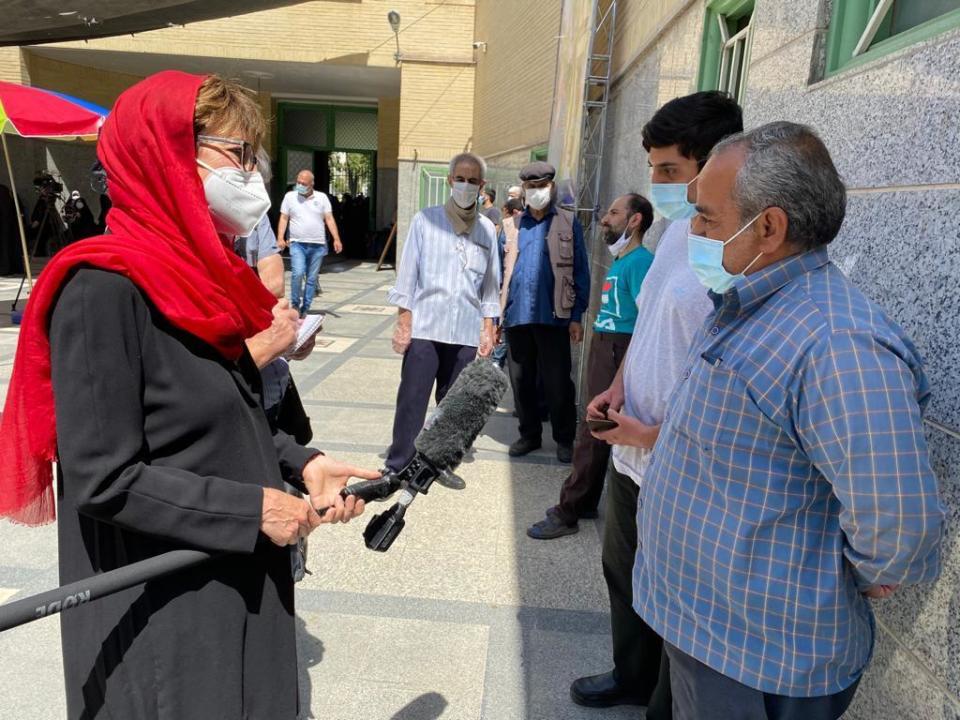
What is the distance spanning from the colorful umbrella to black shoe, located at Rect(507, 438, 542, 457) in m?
6.13

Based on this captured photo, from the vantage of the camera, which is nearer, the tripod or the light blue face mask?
the light blue face mask

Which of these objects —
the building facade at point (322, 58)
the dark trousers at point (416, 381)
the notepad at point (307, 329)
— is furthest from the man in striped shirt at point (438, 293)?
the building facade at point (322, 58)

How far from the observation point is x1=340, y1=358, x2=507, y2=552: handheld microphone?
1.63 metres

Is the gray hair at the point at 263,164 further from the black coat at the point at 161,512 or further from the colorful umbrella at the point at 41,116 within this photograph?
the colorful umbrella at the point at 41,116

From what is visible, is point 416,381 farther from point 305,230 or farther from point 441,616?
point 305,230

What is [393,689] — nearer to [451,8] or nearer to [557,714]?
[557,714]

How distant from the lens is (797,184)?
1.48 m

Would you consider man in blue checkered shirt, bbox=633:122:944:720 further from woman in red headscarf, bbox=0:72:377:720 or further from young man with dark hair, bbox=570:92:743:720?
woman in red headscarf, bbox=0:72:377:720

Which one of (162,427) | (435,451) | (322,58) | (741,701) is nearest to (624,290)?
(435,451)

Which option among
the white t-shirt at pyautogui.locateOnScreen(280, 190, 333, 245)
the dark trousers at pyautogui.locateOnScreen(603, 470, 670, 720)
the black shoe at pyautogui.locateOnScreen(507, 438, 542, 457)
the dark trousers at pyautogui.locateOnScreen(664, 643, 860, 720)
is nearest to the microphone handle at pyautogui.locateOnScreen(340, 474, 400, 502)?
the dark trousers at pyautogui.locateOnScreen(664, 643, 860, 720)

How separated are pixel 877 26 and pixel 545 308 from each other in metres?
3.25

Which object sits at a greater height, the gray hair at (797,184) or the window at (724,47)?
the window at (724,47)

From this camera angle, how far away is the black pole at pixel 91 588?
3.84ft

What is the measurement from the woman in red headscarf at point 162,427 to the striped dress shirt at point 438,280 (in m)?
2.91
